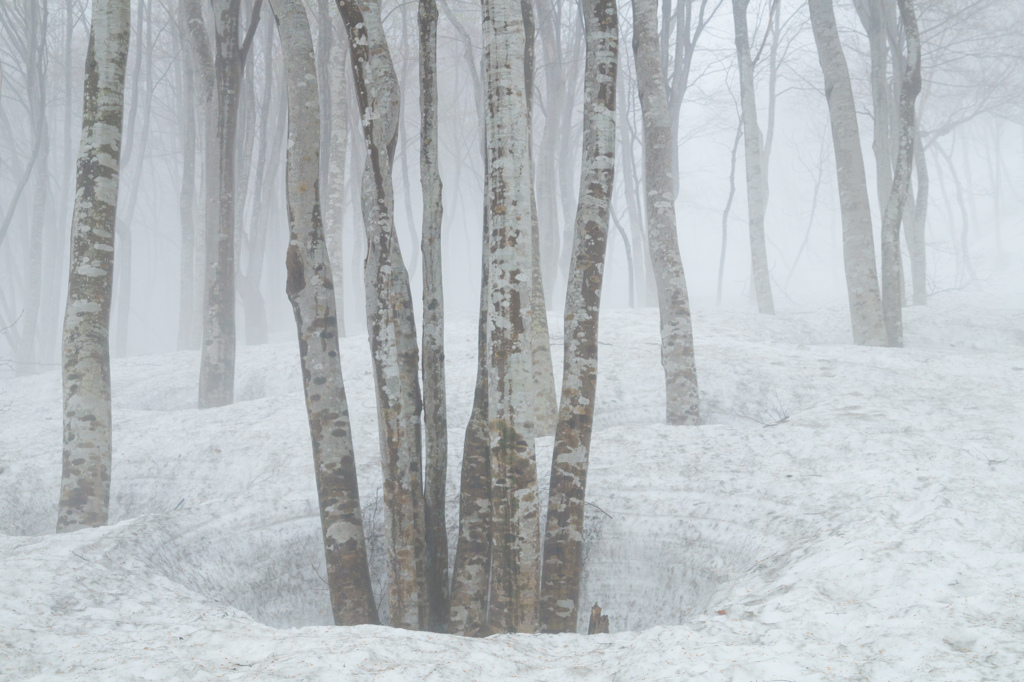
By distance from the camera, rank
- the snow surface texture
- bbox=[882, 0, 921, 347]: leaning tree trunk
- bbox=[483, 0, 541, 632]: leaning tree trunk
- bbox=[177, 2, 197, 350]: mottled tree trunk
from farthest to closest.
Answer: bbox=[177, 2, 197, 350]: mottled tree trunk
bbox=[882, 0, 921, 347]: leaning tree trunk
bbox=[483, 0, 541, 632]: leaning tree trunk
the snow surface texture

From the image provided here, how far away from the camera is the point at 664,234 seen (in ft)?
19.1

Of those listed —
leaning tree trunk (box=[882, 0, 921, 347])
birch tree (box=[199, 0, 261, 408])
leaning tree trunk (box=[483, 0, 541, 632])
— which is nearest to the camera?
A: leaning tree trunk (box=[483, 0, 541, 632])

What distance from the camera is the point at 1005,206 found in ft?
117

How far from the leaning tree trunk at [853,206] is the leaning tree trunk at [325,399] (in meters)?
6.64

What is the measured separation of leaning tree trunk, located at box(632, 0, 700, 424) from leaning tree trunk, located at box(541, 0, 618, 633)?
85.4 inches

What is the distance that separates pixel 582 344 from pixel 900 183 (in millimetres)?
6310

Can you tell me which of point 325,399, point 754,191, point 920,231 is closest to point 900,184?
point 754,191

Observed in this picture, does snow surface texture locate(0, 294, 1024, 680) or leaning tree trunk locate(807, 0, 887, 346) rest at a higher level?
leaning tree trunk locate(807, 0, 887, 346)

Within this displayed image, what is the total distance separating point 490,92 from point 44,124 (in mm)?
13696

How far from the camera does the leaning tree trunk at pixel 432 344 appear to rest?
358 centimetres

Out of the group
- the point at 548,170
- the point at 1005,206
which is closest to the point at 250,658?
the point at 548,170

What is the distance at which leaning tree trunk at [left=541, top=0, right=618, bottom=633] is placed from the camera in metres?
3.45

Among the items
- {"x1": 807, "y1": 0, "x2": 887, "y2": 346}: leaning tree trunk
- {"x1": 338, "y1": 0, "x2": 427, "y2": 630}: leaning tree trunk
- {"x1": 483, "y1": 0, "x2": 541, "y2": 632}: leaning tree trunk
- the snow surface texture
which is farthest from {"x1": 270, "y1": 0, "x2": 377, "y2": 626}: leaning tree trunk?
{"x1": 807, "y1": 0, "x2": 887, "y2": 346}: leaning tree trunk

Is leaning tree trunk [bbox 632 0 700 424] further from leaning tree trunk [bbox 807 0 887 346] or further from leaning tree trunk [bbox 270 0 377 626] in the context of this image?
leaning tree trunk [bbox 807 0 887 346]
